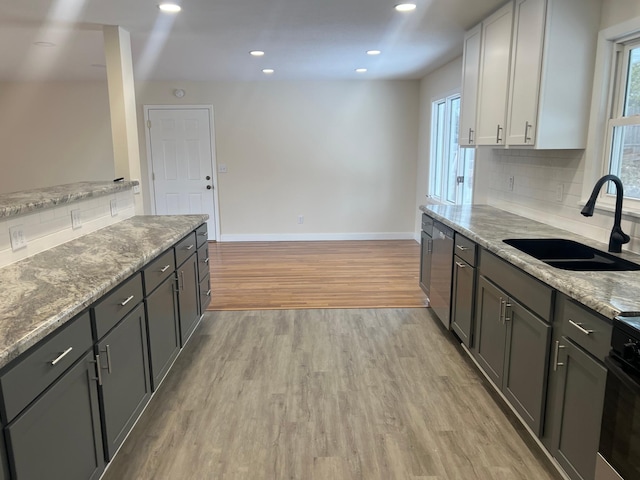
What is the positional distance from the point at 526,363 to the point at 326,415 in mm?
1060

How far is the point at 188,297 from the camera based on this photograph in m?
3.16

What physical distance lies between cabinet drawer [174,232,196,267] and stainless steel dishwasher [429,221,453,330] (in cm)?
184

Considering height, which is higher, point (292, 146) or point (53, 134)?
point (53, 134)

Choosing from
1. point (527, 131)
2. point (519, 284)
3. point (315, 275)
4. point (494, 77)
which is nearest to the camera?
point (519, 284)

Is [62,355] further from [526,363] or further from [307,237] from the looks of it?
Result: [307,237]

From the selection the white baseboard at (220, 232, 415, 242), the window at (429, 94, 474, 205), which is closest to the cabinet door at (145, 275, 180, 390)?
the window at (429, 94, 474, 205)

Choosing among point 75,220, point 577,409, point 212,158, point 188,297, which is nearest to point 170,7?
point 75,220

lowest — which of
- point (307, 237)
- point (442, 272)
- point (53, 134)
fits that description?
point (307, 237)

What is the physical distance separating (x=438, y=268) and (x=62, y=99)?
A: 19.2 ft

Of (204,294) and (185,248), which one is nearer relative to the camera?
(185,248)

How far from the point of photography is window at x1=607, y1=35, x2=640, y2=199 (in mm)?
2418

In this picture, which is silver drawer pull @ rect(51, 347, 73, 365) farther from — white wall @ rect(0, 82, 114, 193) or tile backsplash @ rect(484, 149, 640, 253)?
white wall @ rect(0, 82, 114, 193)

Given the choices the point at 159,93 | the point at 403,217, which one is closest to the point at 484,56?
Result: the point at 403,217

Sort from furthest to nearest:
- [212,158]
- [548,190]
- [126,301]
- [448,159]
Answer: [212,158] → [448,159] → [548,190] → [126,301]
